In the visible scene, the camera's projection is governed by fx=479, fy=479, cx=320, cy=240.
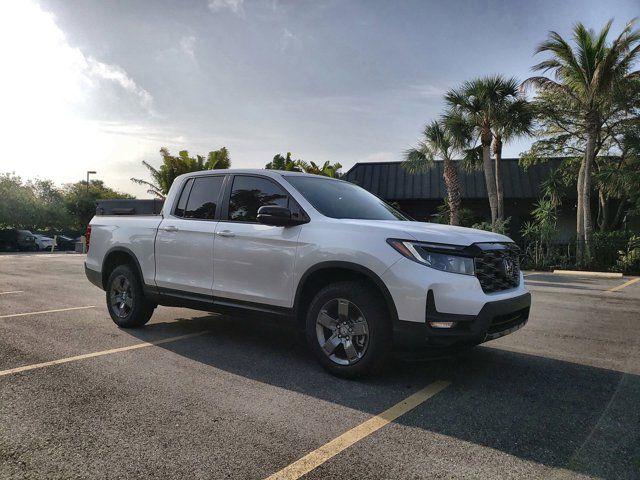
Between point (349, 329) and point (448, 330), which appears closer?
point (448, 330)

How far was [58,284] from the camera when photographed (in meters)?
11.5

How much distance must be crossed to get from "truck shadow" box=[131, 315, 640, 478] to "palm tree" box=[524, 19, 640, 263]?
1577 centimetres

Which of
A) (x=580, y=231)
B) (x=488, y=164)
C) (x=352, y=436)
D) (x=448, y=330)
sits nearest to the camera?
(x=352, y=436)

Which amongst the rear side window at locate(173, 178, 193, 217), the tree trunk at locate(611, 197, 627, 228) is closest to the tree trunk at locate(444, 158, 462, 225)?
the tree trunk at locate(611, 197, 627, 228)

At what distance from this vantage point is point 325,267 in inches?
169

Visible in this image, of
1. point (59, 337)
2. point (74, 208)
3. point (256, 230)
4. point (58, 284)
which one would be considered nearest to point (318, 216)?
point (256, 230)

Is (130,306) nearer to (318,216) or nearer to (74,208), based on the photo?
(318,216)

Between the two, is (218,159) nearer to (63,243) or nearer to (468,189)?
(468,189)

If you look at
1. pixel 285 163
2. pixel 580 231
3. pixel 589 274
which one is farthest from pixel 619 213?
pixel 285 163

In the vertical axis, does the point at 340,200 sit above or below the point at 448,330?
above

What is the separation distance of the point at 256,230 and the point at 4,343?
327 cm

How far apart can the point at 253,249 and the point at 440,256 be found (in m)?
1.88

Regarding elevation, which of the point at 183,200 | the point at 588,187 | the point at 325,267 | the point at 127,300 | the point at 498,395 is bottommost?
the point at 498,395

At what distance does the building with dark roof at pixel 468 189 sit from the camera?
23266mm
